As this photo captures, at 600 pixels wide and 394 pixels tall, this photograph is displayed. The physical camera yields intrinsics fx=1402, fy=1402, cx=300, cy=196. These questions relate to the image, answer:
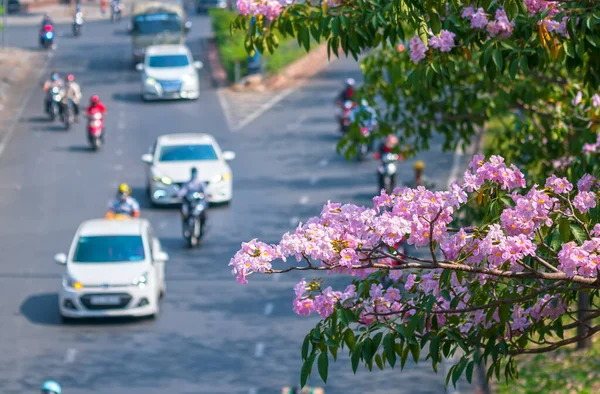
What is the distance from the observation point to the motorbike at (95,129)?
119 feet

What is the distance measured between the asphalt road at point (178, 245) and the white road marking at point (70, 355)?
5 centimetres

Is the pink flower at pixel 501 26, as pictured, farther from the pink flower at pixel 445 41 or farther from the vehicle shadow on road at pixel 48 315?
the vehicle shadow on road at pixel 48 315

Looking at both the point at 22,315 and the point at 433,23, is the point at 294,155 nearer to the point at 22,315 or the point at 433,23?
the point at 22,315

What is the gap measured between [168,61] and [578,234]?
38918mm

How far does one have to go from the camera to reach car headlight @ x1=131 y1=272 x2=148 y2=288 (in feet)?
70.7

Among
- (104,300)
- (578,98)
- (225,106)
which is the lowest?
(225,106)

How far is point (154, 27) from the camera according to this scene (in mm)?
53469

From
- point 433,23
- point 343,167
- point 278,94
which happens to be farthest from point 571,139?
point 278,94

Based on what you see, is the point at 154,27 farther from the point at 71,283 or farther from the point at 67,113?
the point at 71,283

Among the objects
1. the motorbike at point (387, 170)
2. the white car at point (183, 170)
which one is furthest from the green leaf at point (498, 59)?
the motorbike at point (387, 170)

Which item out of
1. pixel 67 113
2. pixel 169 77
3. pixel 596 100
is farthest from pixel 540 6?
pixel 169 77

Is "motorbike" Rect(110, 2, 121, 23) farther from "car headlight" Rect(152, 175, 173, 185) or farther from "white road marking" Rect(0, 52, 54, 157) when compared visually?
"car headlight" Rect(152, 175, 173, 185)

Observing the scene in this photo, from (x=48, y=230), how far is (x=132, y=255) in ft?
22.3

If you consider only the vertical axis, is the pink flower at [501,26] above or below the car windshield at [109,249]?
above
